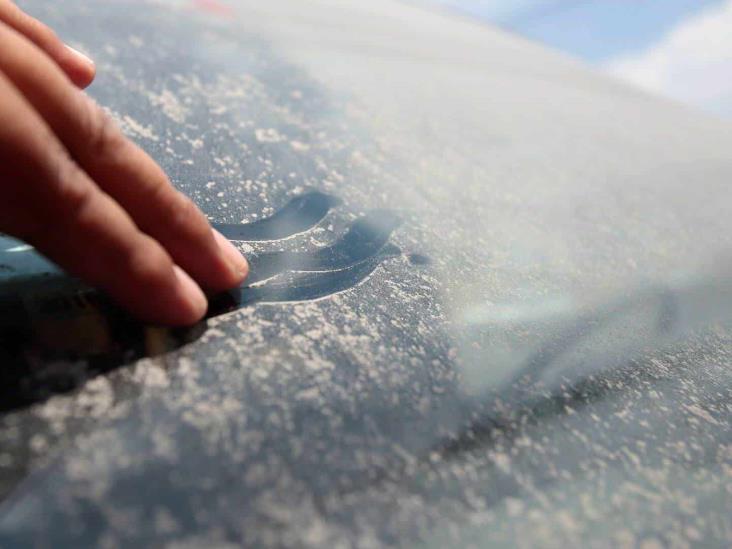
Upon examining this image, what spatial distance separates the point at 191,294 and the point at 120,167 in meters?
0.12

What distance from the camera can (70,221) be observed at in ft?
1.27

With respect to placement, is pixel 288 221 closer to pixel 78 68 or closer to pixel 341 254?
pixel 341 254

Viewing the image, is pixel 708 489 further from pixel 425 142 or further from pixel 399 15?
pixel 399 15

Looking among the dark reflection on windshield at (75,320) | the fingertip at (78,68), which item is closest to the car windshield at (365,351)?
the dark reflection on windshield at (75,320)

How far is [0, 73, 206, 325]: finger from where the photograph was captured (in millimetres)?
367

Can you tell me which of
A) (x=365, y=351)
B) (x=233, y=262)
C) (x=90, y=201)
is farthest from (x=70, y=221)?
(x=365, y=351)

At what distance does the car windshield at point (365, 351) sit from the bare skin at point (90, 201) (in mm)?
49

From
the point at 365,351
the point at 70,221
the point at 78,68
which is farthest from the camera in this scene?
the point at 78,68

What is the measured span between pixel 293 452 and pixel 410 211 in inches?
20.4

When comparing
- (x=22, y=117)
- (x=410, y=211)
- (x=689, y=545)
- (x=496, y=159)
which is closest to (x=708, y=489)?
(x=689, y=545)

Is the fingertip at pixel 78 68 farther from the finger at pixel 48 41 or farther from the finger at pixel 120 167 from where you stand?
the finger at pixel 120 167

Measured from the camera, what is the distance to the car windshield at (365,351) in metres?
0.35

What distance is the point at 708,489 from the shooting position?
451 millimetres

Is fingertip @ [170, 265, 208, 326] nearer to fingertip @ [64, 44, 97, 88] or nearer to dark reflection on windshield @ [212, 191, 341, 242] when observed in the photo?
dark reflection on windshield @ [212, 191, 341, 242]
